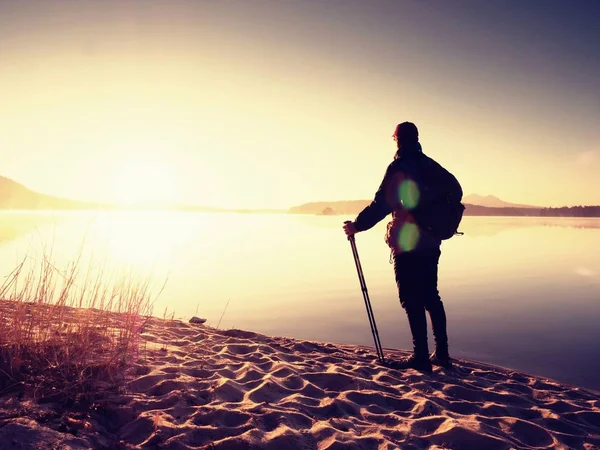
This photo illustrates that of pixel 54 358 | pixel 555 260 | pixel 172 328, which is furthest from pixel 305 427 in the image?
pixel 555 260

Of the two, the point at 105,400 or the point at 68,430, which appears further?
the point at 105,400

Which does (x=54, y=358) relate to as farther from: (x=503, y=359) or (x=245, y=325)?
(x=503, y=359)

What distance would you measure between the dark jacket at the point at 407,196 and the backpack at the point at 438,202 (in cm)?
1

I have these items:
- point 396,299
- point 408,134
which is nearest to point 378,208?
point 408,134

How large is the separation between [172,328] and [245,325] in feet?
8.69

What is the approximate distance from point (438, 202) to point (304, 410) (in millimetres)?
3172

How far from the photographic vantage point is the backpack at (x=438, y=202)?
548 centimetres

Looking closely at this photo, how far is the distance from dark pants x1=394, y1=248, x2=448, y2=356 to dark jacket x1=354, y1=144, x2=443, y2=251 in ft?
0.51

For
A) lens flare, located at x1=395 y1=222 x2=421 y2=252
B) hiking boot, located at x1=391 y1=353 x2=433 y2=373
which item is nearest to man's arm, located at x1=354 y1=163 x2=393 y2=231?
lens flare, located at x1=395 y1=222 x2=421 y2=252

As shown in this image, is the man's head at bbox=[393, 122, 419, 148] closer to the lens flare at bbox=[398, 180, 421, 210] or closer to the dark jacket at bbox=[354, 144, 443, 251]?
the dark jacket at bbox=[354, 144, 443, 251]

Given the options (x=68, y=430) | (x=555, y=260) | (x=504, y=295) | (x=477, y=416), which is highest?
(x=555, y=260)

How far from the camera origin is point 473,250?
25.6 meters

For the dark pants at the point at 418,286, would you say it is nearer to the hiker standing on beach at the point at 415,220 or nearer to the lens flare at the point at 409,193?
the hiker standing on beach at the point at 415,220

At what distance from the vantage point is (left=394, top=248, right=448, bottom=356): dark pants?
223 inches
